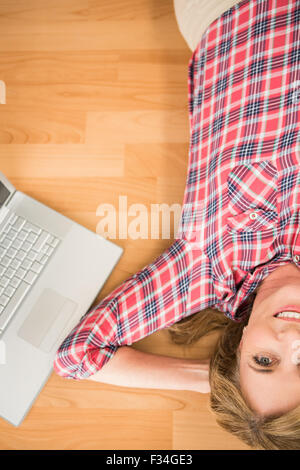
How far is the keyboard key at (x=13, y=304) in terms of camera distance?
0.85m

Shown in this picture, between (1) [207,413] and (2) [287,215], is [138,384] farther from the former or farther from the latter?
(2) [287,215]

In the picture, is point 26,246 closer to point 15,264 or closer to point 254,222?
point 15,264

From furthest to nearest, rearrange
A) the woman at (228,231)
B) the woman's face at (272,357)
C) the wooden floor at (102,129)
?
the wooden floor at (102,129), the woman at (228,231), the woman's face at (272,357)

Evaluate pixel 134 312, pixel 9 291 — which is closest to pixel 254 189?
pixel 134 312

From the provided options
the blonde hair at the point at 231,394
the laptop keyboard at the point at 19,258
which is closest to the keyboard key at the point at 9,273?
the laptop keyboard at the point at 19,258

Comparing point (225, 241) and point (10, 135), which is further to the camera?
point (10, 135)

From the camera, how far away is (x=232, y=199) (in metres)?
0.87

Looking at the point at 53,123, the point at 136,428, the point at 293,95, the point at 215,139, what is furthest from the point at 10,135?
the point at 136,428

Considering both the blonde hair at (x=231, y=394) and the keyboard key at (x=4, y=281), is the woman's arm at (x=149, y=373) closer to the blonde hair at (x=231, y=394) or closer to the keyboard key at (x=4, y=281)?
the blonde hair at (x=231, y=394)

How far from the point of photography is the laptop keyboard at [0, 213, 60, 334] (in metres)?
0.85

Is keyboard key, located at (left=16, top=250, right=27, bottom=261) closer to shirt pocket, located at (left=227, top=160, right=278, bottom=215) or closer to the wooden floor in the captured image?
the wooden floor

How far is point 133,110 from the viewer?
3.62 ft

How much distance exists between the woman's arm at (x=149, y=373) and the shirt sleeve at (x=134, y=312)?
34mm
